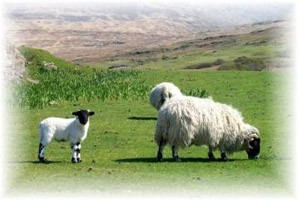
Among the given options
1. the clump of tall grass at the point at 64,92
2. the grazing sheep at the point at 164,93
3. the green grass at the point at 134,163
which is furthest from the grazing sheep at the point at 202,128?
the clump of tall grass at the point at 64,92

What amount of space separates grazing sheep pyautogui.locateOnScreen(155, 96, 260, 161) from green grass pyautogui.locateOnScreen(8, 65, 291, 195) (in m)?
0.44

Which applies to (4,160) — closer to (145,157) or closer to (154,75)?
(145,157)

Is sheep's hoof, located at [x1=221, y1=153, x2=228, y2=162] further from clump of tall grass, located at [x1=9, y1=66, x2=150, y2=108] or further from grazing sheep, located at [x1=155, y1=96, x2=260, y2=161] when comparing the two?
clump of tall grass, located at [x1=9, y1=66, x2=150, y2=108]

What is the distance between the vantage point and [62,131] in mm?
13758

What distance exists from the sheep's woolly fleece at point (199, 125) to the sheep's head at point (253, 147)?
14 centimetres

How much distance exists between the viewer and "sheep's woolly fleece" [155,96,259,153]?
535 inches

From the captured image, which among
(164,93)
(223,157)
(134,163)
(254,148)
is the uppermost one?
(164,93)

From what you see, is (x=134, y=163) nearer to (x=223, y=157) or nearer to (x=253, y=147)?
(x=223, y=157)

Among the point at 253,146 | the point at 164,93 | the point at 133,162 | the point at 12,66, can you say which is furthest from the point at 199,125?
the point at 12,66

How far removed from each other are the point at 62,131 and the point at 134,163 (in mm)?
1957

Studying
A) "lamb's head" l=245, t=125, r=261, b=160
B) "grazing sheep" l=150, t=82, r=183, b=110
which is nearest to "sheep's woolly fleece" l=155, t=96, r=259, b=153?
"lamb's head" l=245, t=125, r=261, b=160

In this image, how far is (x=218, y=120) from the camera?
46.3ft

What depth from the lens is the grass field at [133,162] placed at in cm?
1075

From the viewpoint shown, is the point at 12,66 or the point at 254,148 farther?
the point at 12,66
